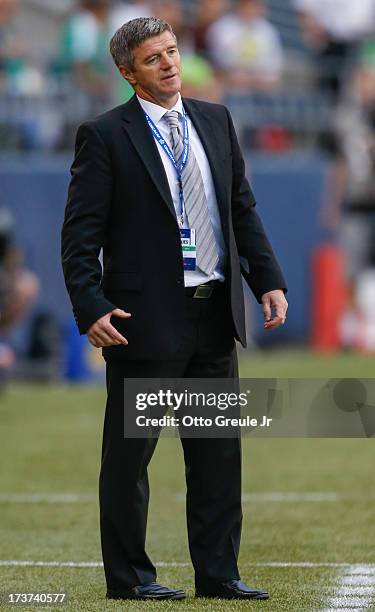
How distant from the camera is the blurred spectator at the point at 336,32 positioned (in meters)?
18.8

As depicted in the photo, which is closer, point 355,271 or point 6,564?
point 6,564

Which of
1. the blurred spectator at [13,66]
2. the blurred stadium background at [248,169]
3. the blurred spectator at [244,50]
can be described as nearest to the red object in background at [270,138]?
the blurred stadium background at [248,169]

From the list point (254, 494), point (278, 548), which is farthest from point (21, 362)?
point (278, 548)

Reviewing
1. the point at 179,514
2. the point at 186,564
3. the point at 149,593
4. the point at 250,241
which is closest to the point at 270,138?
the point at 179,514

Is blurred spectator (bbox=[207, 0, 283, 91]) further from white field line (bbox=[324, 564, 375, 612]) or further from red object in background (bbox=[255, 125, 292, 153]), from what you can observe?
white field line (bbox=[324, 564, 375, 612])

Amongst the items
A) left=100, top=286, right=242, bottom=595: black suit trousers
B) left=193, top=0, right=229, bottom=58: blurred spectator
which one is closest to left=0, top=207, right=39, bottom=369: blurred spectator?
left=193, top=0, right=229, bottom=58: blurred spectator

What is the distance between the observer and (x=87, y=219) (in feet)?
17.9

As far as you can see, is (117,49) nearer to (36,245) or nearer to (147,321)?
(147,321)

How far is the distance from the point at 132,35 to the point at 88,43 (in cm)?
1218

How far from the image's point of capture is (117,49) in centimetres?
550

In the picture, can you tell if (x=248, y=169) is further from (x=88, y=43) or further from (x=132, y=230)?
(x=132, y=230)

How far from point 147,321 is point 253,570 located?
1.38 m

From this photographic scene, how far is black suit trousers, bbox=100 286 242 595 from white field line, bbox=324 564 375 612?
391 mm

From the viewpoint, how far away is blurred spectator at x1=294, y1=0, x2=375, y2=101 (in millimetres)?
18781
